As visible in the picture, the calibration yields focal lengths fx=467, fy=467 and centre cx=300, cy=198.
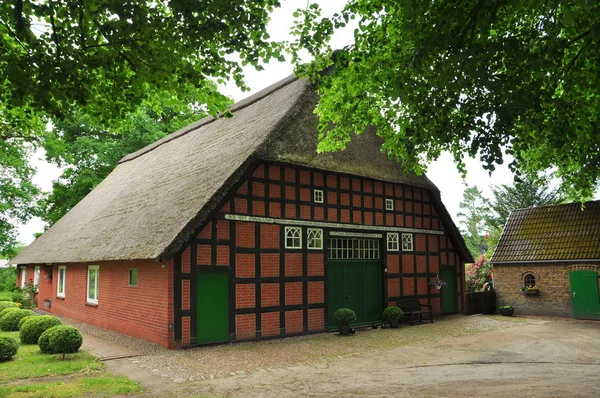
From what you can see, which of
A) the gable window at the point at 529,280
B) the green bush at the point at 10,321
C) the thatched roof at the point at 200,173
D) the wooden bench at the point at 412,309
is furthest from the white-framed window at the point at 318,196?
the gable window at the point at 529,280

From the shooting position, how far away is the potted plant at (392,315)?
14891 mm

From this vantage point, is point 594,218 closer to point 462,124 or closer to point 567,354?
point 567,354

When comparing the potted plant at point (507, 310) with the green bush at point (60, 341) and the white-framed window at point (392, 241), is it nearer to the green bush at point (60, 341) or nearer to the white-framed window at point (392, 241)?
the white-framed window at point (392, 241)

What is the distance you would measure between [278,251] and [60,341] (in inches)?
223

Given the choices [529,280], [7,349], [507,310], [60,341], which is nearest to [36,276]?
[7,349]

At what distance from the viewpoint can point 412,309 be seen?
15914 mm

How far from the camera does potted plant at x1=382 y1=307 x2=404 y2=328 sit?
48.9 ft

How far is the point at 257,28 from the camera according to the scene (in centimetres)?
753

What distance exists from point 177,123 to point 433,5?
1016 inches

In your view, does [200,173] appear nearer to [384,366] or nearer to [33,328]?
[33,328]

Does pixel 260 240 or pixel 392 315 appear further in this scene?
pixel 392 315

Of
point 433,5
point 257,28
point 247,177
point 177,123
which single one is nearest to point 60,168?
point 177,123

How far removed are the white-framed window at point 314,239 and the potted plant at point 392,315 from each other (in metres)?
3.22

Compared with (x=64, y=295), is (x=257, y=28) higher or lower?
higher
